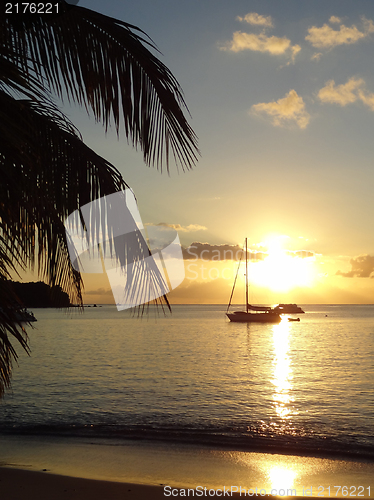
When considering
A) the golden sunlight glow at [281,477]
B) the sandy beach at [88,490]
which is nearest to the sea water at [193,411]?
the golden sunlight glow at [281,477]

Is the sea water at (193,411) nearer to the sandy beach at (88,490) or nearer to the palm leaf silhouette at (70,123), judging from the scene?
the sandy beach at (88,490)

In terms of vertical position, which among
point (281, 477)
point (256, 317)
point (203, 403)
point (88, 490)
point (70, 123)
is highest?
point (70, 123)

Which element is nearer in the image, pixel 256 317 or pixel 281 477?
pixel 281 477

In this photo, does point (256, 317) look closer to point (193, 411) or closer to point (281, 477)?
point (193, 411)

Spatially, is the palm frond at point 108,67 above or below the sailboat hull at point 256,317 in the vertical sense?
above

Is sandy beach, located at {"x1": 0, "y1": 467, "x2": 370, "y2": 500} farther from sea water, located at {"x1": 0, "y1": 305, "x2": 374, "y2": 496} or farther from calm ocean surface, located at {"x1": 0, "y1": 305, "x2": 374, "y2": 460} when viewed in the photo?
calm ocean surface, located at {"x1": 0, "y1": 305, "x2": 374, "y2": 460}

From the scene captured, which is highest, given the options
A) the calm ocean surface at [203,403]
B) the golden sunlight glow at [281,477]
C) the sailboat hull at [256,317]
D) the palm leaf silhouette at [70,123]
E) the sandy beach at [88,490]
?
the palm leaf silhouette at [70,123]

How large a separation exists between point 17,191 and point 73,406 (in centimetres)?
1567

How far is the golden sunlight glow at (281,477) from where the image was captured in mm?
8284

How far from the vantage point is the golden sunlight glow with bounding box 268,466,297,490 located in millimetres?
8284

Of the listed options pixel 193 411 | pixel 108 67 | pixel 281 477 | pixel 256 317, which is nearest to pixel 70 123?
pixel 108 67

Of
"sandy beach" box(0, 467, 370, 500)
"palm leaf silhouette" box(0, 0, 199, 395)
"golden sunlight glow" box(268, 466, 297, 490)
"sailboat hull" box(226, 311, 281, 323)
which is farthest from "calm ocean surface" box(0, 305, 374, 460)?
"sailboat hull" box(226, 311, 281, 323)

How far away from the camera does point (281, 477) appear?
8.75 meters

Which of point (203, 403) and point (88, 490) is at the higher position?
point (88, 490)
